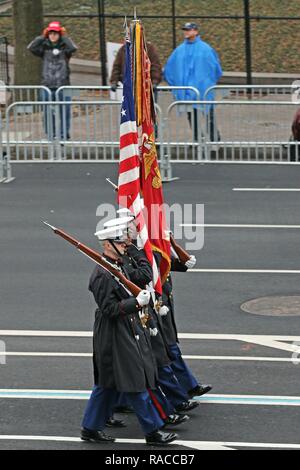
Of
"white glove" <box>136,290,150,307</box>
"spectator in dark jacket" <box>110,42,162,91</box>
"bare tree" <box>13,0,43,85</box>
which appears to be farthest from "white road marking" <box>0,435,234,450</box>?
"bare tree" <box>13,0,43,85</box>

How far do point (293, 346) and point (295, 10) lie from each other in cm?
1773

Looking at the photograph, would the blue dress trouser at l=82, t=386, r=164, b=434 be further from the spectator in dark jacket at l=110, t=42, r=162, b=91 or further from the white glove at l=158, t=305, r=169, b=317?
the spectator in dark jacket at l=110, t=42, r=162, b=91

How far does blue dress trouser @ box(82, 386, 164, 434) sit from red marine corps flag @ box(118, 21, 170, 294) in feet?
3.27

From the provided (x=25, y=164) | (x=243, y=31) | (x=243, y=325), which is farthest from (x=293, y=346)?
(x=243, y=31)

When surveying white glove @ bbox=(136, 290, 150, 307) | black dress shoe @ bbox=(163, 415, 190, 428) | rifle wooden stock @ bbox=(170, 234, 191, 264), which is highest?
rifle wooden stock @ bbox=(170, 234, 191, 264)

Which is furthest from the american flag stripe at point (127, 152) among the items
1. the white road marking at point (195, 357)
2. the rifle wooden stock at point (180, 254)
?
the white road marking at point (195, 357)

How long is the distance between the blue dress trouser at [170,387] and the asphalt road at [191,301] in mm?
214

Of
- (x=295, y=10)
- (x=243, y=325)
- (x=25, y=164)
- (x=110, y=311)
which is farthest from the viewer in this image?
(x=295, y=10)

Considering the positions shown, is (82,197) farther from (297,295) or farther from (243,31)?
(243,31)

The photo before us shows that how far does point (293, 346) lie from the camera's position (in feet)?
40.6

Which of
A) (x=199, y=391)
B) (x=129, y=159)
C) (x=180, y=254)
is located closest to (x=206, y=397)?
(x=199, y=391)

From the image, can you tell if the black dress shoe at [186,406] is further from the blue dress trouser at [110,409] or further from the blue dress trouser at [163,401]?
the blue dress trouser at [110,409]

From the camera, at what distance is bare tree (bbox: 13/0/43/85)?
25609 mm

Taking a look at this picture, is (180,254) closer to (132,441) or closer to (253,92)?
(132,441)
